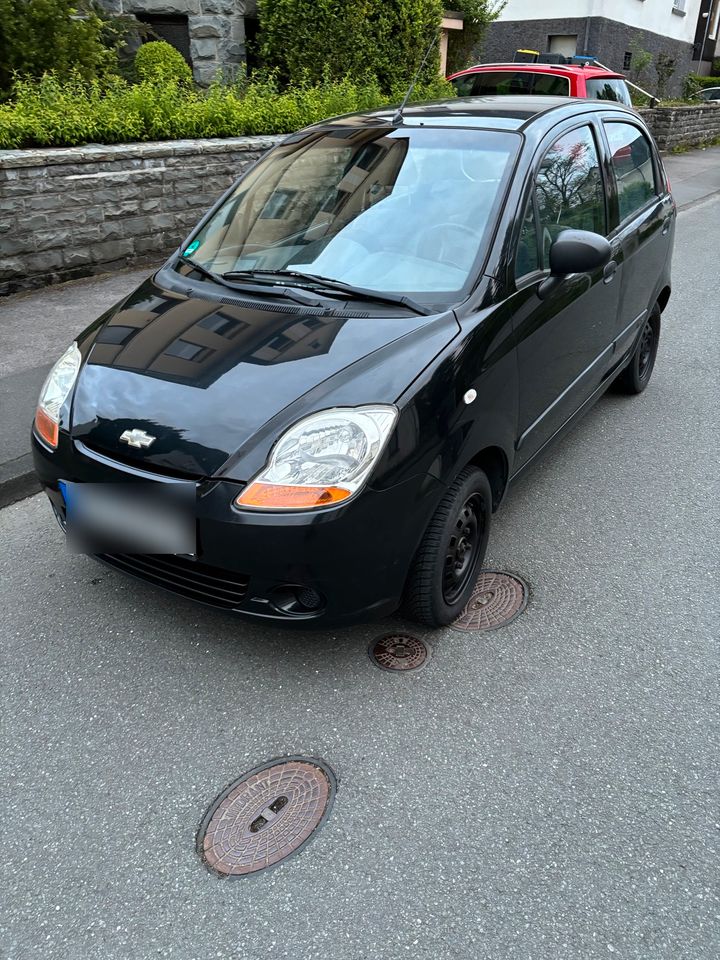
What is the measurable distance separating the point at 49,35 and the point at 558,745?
9.16 metres

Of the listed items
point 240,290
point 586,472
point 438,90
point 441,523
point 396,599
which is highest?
point 438,90

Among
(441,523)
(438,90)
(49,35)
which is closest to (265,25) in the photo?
(438,90)

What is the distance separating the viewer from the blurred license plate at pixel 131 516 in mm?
2494

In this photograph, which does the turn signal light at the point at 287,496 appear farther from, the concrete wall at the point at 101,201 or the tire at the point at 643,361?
the concrete wall at the point at 101,201

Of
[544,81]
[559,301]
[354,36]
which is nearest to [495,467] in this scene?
[559,301]

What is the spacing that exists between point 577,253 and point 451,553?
51.4 inches

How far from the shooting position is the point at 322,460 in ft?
8.07

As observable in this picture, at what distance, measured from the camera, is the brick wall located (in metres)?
6.34

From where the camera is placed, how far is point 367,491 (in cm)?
244

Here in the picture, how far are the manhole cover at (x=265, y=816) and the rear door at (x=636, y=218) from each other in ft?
10.1

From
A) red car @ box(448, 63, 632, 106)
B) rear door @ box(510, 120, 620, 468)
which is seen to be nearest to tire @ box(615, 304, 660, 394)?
rear door @ box(510, 120, 620, 468)

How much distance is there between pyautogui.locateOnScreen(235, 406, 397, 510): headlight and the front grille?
310 mm

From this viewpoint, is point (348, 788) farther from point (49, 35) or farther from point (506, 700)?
point (49, 35)

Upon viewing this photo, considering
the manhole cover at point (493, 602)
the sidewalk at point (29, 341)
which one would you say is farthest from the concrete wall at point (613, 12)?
the manhole cover at point (493, 602)
